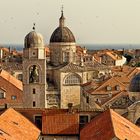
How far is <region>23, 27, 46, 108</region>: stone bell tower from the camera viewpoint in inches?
1992

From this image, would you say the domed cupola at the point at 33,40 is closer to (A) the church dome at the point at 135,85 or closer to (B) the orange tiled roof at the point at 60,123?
(A) the church dome at the point at 135,85

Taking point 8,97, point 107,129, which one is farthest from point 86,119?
point 8,97

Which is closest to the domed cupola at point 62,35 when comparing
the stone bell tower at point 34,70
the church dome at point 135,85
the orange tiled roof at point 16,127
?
the stone bell tower at point 34,70

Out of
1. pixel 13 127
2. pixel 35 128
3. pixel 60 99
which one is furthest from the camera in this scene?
pixel 60 99

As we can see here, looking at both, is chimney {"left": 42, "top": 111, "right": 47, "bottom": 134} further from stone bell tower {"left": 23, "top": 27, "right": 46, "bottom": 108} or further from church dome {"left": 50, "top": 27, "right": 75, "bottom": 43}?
church dome {"left": 50, "top": 27, "right": 75, "bottom": 43}

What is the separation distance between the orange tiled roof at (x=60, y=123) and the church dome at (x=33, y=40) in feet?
36.7

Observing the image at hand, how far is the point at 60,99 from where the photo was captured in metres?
63.3

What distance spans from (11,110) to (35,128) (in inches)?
95.8

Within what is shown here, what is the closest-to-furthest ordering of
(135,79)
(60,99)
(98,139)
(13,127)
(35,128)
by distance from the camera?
1. (98,139)
2. (13,127)
3. (35,128)
4. (135,79)
5. (60,99)

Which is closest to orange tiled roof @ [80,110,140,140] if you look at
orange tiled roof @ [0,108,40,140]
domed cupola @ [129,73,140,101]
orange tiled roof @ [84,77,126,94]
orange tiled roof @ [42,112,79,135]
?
orange tiled roof @ [42,112,79,135]

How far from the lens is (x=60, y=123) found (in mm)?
40156

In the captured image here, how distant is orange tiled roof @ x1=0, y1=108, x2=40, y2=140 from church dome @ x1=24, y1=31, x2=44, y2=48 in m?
11.4

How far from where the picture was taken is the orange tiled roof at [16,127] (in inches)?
1318

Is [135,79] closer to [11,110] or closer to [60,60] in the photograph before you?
[11,110]
